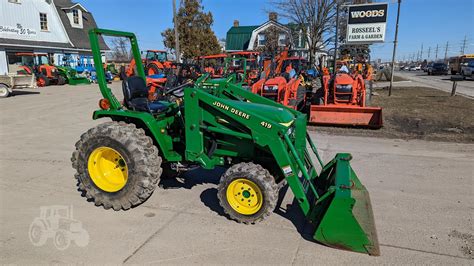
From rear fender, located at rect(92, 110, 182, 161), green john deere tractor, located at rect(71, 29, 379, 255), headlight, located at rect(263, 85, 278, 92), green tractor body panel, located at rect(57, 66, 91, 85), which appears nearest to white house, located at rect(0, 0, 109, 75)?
green tractor body panel, located at rect(57, 66, 91, 85)

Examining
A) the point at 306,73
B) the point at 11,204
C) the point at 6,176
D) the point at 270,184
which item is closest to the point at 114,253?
the point at 270,184

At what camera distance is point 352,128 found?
872 centimetres

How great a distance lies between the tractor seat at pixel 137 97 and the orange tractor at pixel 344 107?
18.3ft

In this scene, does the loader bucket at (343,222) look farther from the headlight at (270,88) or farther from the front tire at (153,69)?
the front tire at (153,69)

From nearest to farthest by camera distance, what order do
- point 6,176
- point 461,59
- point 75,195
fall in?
point 75,195 < point 6,176 < point 461,59

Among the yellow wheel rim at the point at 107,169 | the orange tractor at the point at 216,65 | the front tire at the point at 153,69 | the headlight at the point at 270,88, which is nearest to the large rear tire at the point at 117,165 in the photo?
the yellow wheel rim at the point at 107,169

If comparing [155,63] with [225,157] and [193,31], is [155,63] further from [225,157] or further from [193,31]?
[225,157]

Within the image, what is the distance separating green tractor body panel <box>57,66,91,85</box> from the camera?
76.6 feet

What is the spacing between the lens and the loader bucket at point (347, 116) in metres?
8.48

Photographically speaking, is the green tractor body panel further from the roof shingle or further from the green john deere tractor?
the green john deere tractor

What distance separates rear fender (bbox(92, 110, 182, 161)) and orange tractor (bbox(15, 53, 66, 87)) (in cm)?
2095

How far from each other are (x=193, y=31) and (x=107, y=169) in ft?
92.8

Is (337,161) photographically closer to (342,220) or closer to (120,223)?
(342,220)

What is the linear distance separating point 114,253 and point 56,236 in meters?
0.77
